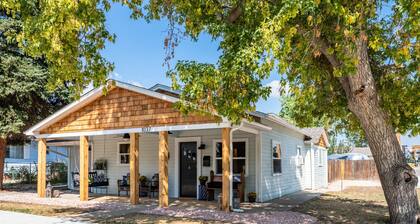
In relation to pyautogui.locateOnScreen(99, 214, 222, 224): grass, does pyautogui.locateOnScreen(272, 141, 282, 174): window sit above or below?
above

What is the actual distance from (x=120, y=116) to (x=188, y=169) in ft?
11.8

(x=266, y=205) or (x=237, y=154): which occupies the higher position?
(x=237, y=154)

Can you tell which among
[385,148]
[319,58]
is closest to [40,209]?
[319,58]

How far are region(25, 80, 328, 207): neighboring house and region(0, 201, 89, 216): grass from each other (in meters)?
2.25

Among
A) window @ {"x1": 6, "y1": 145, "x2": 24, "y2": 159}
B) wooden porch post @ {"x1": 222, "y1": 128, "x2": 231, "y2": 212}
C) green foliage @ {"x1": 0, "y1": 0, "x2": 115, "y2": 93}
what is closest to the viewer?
green foliage @ {"x1": 0, "y1": 0, "x2": 115, "y2": 93}

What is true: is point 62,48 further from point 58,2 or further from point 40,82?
point 40,82

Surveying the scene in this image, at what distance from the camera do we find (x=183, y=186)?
15773mm

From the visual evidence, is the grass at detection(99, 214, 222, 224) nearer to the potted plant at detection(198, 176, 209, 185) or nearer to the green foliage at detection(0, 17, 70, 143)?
the potted plant at detection(198, 176, 209, 185)

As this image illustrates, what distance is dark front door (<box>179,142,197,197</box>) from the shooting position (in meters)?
15.5

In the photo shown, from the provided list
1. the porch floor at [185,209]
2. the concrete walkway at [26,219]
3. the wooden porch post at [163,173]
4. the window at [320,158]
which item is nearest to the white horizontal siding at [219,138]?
the porch floor at [185,209]

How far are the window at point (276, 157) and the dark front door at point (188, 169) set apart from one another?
10.5 ft

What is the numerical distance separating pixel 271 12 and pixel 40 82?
1360 cm

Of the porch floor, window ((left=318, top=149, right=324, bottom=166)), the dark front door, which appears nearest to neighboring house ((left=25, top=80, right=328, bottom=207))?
the dark front door

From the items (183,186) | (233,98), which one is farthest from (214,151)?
(233,98)
